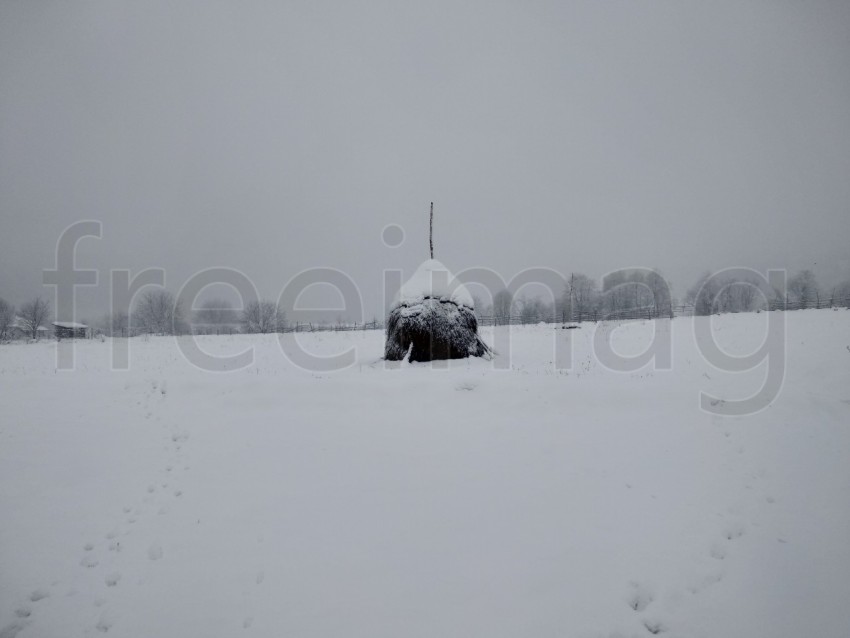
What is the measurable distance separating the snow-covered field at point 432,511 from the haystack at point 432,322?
233 centimetres

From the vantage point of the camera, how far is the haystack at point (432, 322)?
11297 mm

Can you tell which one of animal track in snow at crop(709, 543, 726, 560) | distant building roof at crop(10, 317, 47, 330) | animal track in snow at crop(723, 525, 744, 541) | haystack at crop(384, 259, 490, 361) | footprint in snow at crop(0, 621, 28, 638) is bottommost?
footprint in snow at crop(0, 621, 28, 638)

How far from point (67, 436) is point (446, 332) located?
9082mm

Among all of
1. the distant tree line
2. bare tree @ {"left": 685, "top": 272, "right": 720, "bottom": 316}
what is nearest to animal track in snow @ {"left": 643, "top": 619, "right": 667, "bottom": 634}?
the distant tree line

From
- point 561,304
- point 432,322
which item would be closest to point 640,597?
point 432,322

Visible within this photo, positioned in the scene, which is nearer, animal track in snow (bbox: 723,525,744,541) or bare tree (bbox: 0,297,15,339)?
animal track in snow (bbox: 723,525,744,541)

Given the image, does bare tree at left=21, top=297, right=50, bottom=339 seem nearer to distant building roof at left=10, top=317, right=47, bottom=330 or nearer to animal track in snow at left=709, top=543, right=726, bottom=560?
distant building roof at left=10, top=317, right=47, bottom=330

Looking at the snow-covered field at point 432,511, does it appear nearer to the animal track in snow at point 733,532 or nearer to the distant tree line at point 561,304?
the animal track in snow at point 733,532

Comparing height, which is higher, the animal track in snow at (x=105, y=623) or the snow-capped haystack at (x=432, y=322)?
the snow-capped haystack at (x=432, y=322)

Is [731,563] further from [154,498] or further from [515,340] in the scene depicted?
[515,340]

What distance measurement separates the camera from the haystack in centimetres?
1130

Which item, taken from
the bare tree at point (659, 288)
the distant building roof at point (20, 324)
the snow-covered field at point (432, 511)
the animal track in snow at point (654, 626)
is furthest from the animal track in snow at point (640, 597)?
the distant building roof at point (20, 324)

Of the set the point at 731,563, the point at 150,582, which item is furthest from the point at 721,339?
the point at 150,582

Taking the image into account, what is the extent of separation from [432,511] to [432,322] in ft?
22.0
